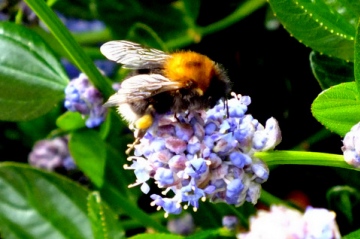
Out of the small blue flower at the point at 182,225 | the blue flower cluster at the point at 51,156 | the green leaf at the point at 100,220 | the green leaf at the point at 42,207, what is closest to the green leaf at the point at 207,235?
the green leaf at the point at 100,220

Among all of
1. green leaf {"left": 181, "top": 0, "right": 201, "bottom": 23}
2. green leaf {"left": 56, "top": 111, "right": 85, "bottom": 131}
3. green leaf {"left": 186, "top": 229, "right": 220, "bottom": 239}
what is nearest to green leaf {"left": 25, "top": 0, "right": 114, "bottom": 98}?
green leaf {"left": 56, "top": 111, "right": 85, "bottom": 131}

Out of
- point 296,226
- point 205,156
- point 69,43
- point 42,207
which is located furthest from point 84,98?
point 296,226

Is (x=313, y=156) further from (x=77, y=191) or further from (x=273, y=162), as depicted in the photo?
(x=77, y=191)

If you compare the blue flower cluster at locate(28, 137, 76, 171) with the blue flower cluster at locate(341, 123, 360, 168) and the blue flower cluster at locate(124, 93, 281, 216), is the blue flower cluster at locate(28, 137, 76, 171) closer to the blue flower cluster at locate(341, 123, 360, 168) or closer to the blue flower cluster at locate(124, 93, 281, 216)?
the blue flower cluster at locate(124, 93, 281, 216)

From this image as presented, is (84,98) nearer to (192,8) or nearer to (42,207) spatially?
(42,207)

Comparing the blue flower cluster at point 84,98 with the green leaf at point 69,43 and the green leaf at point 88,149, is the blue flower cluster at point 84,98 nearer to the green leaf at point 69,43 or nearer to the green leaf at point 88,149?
the green leaf at point 69,43

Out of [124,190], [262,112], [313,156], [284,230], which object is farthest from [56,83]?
[284,230]
